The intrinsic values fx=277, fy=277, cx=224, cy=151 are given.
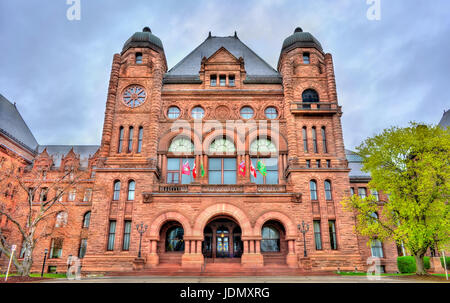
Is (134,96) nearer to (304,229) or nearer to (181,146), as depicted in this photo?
(181,146)

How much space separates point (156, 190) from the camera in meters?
26.6

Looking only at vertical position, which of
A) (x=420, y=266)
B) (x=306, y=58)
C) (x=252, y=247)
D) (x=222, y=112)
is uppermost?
(x=306, y=58)

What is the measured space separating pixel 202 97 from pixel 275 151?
33.5 ft

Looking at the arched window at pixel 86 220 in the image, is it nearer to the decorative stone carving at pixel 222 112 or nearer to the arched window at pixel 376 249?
the decorative stone carving at pixel 222 112

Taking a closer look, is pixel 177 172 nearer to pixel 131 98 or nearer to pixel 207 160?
pixel 207 160

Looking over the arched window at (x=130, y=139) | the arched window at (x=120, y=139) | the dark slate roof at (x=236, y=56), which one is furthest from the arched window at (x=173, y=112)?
the arched window at (x=120, y=139)

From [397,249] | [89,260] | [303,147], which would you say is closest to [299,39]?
[303,147]

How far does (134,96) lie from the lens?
3084 centimetres

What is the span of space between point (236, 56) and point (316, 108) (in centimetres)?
1423

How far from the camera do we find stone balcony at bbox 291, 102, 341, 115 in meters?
29.3

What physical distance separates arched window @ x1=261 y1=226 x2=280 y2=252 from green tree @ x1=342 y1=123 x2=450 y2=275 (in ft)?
23.6

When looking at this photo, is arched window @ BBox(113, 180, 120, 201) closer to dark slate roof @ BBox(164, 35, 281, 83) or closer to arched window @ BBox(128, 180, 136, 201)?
arched window @ BBox(128, 180, 136, 201)

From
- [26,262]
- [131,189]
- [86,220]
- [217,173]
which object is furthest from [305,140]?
[86,220]

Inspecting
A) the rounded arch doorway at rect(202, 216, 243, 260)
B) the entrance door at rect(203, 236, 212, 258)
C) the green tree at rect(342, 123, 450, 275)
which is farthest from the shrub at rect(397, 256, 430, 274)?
the entrance door at rect(203, 236, 212, 258)
